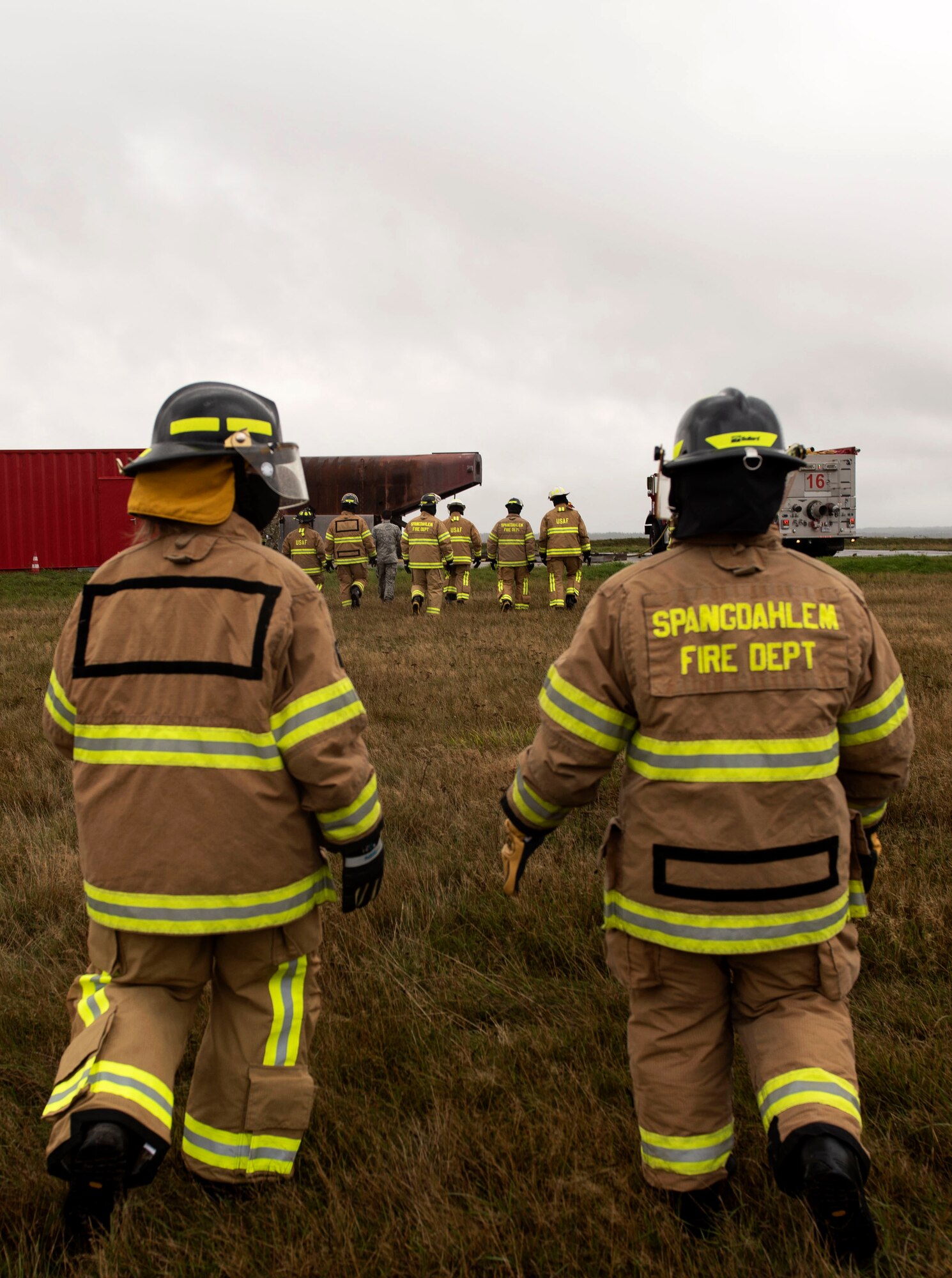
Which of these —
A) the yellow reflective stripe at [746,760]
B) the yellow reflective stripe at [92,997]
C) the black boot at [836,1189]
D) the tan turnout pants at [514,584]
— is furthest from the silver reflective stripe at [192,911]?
the tan turnout pants at [514,584]

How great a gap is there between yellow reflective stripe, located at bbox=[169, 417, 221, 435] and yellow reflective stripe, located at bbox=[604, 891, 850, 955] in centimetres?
146

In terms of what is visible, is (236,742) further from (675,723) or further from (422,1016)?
(422,1016)

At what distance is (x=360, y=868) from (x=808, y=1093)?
106 centimetres

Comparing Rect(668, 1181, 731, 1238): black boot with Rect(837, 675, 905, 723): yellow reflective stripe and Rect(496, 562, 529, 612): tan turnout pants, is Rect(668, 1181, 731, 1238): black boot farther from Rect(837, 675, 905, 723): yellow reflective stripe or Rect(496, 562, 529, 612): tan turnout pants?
Rect(496, 562, 529, 612): tan turnout pants

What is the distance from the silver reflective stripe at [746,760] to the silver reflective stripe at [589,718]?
5.1 inches

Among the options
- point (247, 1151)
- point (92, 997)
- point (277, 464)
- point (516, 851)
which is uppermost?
point (277, 464)

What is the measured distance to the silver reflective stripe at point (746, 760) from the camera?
191 cm

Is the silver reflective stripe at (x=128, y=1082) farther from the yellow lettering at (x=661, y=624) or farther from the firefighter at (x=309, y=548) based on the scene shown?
the firefighter at (x=309, y=548)

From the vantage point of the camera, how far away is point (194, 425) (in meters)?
2.12

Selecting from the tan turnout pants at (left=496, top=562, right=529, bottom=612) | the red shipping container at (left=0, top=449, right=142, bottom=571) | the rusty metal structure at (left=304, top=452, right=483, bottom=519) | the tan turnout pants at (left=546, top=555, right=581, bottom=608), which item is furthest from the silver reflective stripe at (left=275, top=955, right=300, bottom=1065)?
the rusty metal structure at (left=304, top=452, right=483, bottom=519)

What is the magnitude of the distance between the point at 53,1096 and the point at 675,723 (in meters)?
1.48

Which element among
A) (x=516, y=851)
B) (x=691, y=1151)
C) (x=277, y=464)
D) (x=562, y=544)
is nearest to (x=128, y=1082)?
(x=516, y=851)

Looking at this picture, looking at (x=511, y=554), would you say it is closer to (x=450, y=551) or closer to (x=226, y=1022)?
(x=450, y=551)

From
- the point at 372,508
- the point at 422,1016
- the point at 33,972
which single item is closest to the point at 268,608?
the point at 422,1016
